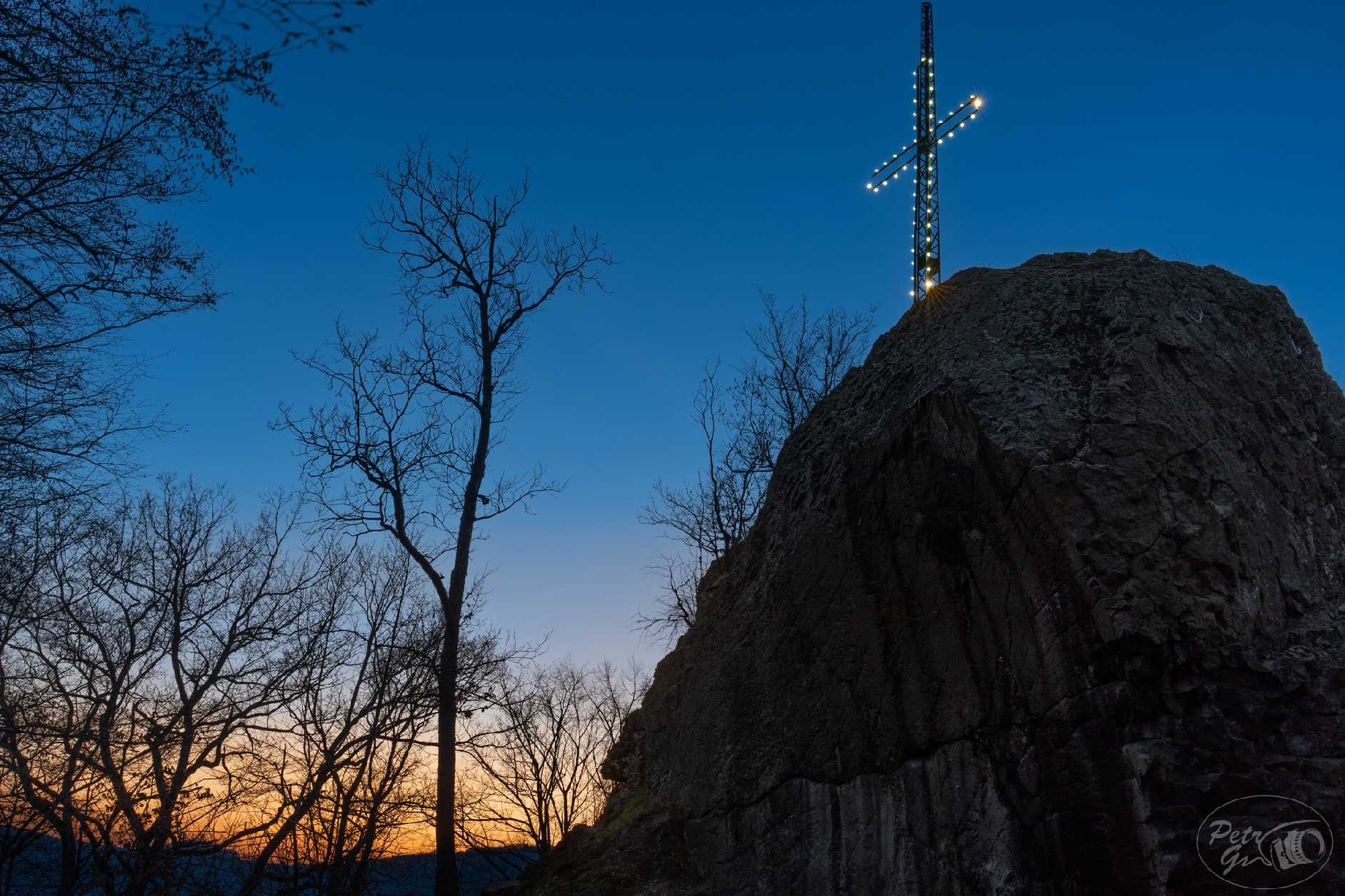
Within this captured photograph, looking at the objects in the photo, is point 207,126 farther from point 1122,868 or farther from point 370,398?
point 1122,868

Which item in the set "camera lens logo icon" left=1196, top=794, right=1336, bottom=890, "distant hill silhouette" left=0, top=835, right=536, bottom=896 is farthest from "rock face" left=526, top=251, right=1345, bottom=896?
"distant hill silhouette" left=0, top=835, right=536, bottom=896

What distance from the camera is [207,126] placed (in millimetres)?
6258

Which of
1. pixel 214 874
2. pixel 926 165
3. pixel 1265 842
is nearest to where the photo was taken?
pixel 1265 842

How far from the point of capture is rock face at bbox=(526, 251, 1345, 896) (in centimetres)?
399

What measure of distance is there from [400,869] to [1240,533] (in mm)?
10580

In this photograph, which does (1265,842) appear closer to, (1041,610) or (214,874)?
(1041,610)

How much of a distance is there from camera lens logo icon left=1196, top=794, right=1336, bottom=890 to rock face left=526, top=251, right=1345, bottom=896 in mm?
53

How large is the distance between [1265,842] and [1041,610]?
4.48ft

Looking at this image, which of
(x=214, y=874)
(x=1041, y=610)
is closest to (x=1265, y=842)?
(x=1041, y=610)

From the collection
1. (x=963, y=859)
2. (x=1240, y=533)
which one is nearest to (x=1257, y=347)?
(x=1240, y=533)

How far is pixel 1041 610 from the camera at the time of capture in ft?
14.9

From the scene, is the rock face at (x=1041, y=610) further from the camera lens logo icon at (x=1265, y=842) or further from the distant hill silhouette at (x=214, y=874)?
the distant hill silhouette at (x=214, y=874)

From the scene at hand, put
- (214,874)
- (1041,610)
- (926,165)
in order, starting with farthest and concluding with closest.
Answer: (926,165) → (214,874) → (1041,610)

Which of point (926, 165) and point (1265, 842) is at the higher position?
point (926, 165)
